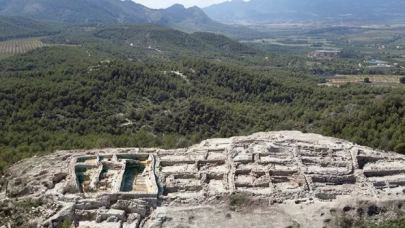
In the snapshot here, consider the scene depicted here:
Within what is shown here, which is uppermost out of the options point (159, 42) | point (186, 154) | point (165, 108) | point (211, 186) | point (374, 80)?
point (159, 42)

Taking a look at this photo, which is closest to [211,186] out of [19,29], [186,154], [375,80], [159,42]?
[186,154]

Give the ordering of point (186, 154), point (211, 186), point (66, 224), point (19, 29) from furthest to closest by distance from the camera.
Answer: point (19, 29)
point (186, 154)
point (211, 186)
point (66, 224)

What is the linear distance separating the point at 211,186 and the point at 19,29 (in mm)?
164021

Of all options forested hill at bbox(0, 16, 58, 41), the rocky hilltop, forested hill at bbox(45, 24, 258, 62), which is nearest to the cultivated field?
forested hill at bbox(45, 24, 258, 62)

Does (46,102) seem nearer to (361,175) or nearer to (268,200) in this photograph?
(268,200)

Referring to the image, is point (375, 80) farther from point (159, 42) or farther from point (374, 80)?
point (159, 42)

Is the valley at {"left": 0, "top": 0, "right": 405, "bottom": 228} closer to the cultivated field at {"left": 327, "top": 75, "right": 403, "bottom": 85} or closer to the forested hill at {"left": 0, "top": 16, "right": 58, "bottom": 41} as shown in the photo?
the cultivated field at {"left": 327, "top": 75, "right": 403, "bottom": 85}

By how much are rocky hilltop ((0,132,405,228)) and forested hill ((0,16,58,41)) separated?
135971 mm

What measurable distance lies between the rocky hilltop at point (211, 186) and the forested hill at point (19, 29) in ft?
446

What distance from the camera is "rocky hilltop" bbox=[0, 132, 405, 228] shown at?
730 inches

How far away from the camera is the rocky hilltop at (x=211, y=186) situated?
60.8 ft

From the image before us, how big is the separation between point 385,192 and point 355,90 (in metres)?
43.8

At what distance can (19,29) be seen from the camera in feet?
499

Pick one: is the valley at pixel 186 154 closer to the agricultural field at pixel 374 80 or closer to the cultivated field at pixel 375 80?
the agricultural field at pixel 374 80
